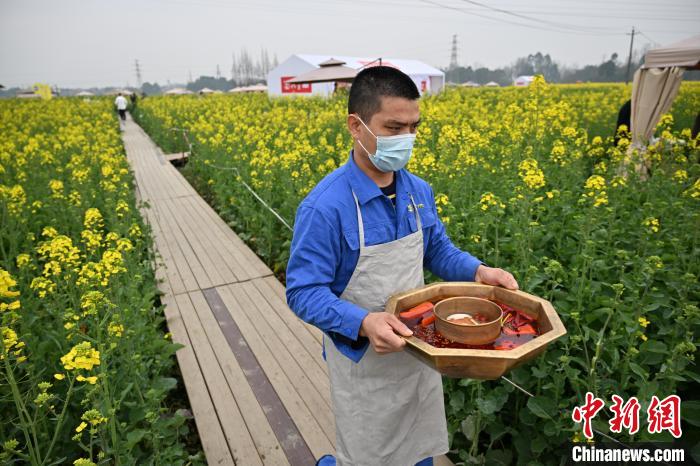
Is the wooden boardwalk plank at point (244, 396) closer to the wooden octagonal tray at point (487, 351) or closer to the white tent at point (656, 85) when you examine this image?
the wooden octagonal tray at point (487, 351)

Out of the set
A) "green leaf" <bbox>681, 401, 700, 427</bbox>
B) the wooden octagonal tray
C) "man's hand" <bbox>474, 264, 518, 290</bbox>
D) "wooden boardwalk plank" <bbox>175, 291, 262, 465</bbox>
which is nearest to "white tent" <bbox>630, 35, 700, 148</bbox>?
"green leaf" <bbox>681, 401, 700, 427</bbox>

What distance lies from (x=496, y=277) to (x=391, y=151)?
68cm

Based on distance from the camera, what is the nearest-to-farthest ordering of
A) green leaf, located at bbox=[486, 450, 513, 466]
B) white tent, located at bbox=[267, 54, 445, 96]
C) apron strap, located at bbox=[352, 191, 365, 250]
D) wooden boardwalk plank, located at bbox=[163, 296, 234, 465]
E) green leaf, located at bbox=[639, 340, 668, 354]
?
apron strap, located at bbox=[352, 191, 365, 250] → green leaf, located at bbox=[639, 340, 668, 354] → green leaf, located at bbox=[486, 450, 513, 466] → wooden boardwalk plank, located at bbox=[163, 296, 234, 465] → white tent, located at bbox=[267, 54, 445, 96]

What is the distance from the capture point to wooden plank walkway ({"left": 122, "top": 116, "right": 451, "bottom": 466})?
8.99 ft

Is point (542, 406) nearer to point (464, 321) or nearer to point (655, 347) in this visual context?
point (655, 347)

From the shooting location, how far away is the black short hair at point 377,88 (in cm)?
156

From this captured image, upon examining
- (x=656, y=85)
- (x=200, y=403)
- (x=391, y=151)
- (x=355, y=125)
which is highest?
(x=656, y=85)

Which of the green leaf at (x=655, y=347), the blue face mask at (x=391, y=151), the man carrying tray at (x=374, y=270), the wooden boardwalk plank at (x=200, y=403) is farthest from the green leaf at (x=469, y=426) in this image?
the blue face mask at (x=391, y=151)

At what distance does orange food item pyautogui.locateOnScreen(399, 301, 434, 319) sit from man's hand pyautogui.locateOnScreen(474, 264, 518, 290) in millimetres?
276

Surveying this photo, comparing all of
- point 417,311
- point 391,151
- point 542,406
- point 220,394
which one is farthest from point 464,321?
point 220,394

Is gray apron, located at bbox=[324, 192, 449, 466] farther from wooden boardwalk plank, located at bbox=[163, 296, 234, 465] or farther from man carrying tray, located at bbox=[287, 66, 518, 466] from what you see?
wooden boardwalk plank, located at bbox=[163, 296, 234, 465]

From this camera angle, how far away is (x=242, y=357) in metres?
3.58

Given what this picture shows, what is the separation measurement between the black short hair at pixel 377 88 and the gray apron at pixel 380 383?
0.41 meters

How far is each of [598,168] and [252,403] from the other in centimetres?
455
